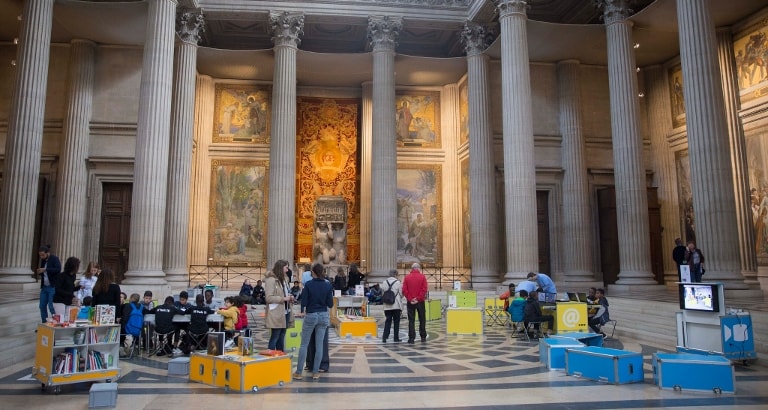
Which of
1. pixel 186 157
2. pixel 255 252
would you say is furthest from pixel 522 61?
pixel 255 252

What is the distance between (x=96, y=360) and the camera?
22.9 ft

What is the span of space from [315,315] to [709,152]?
35.5ft

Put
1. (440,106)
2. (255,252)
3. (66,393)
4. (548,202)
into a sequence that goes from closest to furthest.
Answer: (66,393) → (548,202) → (255,252) → (440,106)

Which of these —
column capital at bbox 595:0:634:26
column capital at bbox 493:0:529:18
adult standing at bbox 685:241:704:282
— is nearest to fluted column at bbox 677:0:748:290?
adult standing at bbox 685:241:704:282

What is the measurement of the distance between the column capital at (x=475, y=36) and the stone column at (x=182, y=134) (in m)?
9.56

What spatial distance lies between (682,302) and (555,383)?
2868mm

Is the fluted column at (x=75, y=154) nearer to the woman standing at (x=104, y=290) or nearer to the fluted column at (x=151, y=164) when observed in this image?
the fluted column at (x=151, y=164)

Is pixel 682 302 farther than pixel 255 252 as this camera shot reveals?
No

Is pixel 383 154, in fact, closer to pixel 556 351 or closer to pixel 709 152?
pixel 709 152

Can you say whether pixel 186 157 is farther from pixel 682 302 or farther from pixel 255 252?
pixel 682 302

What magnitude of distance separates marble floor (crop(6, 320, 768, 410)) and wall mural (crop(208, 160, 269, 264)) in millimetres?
14688

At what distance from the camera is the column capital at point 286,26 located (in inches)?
786

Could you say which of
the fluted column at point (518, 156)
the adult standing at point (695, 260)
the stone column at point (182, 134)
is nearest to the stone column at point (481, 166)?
the fluted column at point (518, 156)

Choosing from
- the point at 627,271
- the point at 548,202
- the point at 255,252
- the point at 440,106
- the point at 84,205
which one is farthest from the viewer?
the point at 440,106
